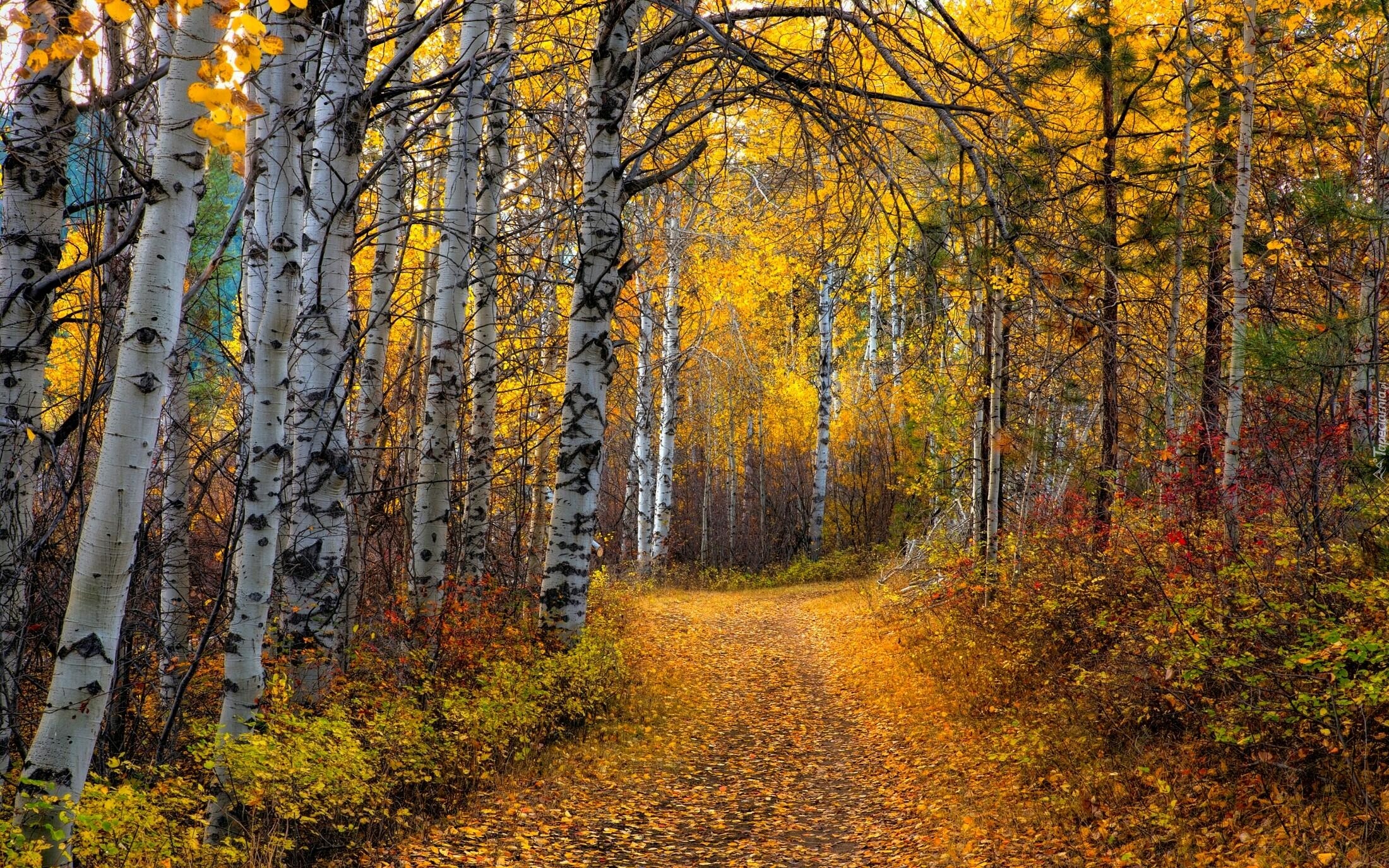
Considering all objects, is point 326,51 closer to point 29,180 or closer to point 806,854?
point 29,180

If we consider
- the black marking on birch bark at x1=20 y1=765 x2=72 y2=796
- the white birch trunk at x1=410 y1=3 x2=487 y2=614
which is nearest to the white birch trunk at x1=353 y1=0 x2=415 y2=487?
the white birch trunk at x1=410 y1=3 x2=487 y2=614

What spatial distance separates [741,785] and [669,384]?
10.8 meters

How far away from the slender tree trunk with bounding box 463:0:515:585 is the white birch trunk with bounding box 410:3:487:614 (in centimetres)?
30

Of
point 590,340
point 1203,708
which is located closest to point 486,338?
point 590,340

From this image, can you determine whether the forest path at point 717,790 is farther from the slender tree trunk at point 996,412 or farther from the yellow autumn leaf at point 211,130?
the yellow autumn leaf at point 211,130

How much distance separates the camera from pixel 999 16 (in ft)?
36.2

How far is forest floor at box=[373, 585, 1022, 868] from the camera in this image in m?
5.00

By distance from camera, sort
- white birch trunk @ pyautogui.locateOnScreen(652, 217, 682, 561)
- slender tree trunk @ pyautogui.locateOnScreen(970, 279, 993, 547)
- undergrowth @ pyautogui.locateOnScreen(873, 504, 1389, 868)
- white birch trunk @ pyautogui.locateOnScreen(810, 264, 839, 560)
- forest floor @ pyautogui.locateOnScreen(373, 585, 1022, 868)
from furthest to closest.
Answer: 1. white birch trunk @ pyautogui.locateOnScreen(810, 264, 839, 560)
2. white birch trunk @ pyautogui.locateOnScreen(652, 217, 682, 561)
3. slender tree trunk @ pyautogui.locateOnScreen(970, 279, 993, 547)
4. forest floor @ pyautogui.locateOnScreen(373, 585, 1022, 868)
5. undergrowth @ pyautogui.locateOnScreen(873, 504, 1389, 868)

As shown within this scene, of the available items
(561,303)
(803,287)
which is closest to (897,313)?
(803,287)

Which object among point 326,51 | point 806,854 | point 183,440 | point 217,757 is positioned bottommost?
point 806,854

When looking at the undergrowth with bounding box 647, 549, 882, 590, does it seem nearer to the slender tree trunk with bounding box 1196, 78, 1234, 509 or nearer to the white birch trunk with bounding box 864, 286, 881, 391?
the white birch trunk with bounding box 864, 286, 881, 391

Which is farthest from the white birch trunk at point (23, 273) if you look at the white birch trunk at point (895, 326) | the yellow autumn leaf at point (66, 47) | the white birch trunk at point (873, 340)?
the white birch trunk at point (873, 340)

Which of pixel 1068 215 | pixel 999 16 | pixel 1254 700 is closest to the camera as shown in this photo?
pixel 1068 215

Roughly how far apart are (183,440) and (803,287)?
18.0m
